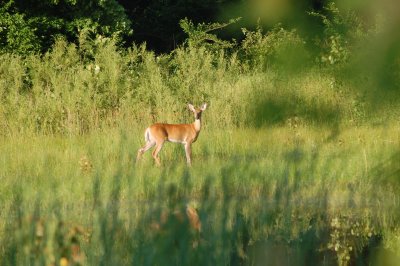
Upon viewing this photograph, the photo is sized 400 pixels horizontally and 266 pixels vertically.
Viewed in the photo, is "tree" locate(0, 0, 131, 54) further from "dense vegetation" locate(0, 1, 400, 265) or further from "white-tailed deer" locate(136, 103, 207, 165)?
"white-tailed deer" locate(136, 103, 207, 165)

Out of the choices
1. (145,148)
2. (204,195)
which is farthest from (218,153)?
(204,195)

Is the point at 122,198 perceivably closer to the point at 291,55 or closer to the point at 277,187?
the point at 277,187

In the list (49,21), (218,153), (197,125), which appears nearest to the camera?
(218,153)

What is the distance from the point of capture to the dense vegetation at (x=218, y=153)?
8.50ft

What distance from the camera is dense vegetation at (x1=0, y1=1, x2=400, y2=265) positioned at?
2590mm

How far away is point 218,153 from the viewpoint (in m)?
12.0

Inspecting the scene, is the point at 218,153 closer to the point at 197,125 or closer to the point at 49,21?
the point at 197,125

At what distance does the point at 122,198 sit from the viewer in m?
9.09

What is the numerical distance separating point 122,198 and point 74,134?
4937 millimetres

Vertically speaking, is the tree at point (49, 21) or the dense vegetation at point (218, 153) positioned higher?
the tree at point (49, 21)

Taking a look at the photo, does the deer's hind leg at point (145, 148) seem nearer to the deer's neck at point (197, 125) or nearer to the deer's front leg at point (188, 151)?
the deer's front leg at point (188, 151)

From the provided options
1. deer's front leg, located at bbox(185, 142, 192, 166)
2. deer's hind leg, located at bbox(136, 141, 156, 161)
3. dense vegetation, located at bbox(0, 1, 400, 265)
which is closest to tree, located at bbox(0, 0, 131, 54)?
dense vegetation, located at bbox(0, 1, 400, 265)

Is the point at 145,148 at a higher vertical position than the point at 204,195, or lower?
higher

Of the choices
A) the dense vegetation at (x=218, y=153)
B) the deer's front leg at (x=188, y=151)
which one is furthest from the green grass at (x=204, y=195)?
the deer's front leg at (x=188, y=151)
